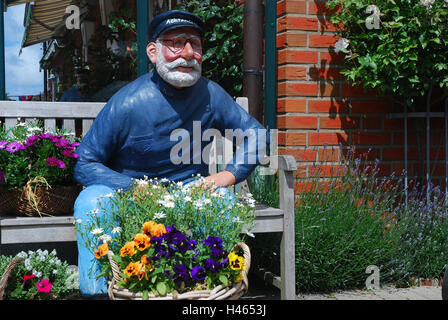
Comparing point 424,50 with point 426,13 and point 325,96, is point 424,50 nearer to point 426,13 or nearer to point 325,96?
point 426,13

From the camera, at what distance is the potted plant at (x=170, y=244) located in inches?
85.0

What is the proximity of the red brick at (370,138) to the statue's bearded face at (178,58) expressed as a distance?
1635mm

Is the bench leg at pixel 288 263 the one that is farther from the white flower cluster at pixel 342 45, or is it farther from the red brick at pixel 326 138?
the white flower cluster at pixel 342 45

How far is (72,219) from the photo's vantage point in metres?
2.79

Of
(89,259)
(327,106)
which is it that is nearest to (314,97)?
(327,106)

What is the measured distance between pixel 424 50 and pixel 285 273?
182cm

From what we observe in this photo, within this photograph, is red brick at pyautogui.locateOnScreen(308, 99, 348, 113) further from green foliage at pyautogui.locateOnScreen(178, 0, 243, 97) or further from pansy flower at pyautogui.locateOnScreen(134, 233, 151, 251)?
pansy flower at pyautogui.locateOnScreen(134, 233, 151, 251)

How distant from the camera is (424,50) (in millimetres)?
3646

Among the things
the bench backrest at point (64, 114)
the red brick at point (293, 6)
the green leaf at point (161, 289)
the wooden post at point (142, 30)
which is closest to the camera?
the green leaf at point (161, 289)

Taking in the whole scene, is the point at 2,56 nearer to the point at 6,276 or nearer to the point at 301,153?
the point at 6,276

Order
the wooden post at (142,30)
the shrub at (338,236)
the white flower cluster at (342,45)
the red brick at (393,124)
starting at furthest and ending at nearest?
the red brick at (393,124) < the wooden post at (142,30) < the white flower cluster at (342,45) < the shrub at (338,236)

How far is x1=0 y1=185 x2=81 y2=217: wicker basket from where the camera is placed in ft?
9.25

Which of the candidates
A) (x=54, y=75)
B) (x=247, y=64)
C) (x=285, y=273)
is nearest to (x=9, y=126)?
(x=54, y=75)

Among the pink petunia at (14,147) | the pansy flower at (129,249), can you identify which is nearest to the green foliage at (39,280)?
the pansy flower at (129,249)
